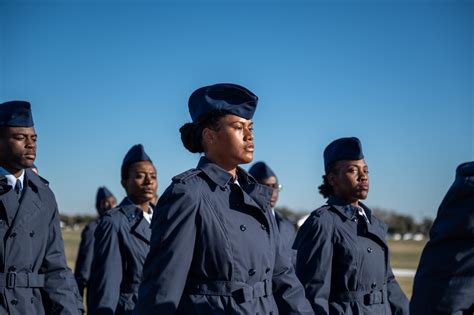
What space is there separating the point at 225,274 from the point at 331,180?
2807 millimetres

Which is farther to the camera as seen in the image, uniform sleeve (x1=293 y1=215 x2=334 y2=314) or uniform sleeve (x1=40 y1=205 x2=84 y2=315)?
uniform sleeve (x1=293 y1=215 x2=334 y2=314)

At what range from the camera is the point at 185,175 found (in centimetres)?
424

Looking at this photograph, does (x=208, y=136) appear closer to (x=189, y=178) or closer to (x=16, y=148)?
(x=189, y=178)

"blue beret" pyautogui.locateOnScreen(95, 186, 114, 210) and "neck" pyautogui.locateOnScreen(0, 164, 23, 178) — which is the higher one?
"neck" pyautogui.locateOnScreen(0, 164, 23, 178)

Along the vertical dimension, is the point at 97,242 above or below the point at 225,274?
below

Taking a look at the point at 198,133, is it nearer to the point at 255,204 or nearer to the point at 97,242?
the point at 255,204

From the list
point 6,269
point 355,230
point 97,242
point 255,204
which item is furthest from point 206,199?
point 97,242

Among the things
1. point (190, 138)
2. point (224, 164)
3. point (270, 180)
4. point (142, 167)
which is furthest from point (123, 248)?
point (270, 180)

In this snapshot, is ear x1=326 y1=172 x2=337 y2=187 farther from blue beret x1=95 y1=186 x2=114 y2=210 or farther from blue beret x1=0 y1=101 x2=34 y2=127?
blue beret x1=95 y1=186 x2=114 y2=210

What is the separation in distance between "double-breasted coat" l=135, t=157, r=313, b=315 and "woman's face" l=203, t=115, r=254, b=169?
0.34 ft

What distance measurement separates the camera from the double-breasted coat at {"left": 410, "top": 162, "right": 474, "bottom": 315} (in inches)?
120

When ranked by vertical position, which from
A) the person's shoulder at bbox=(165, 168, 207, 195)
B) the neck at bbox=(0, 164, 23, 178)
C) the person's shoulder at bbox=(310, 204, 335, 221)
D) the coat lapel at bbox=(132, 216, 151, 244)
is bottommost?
the coat lapel at bbox=(132, 216, 151, 244)

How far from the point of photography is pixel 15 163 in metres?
5.66

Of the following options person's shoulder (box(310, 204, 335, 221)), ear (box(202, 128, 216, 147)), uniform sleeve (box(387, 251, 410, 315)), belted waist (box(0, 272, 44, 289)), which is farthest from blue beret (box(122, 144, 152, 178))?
ear (box(202, 128, 216, 147))
